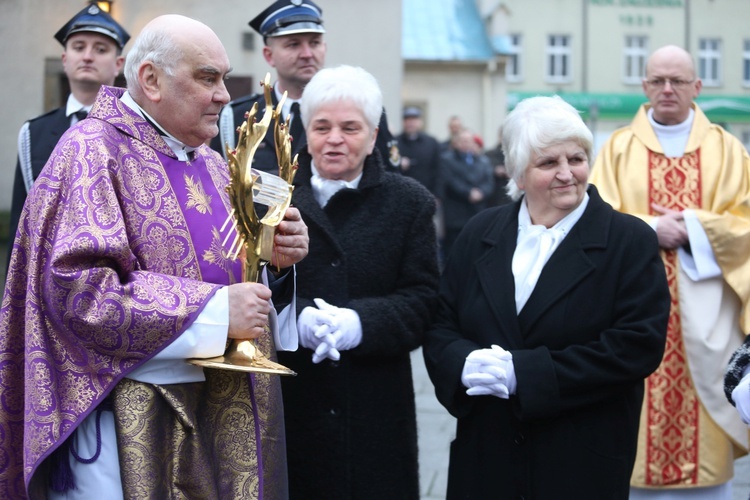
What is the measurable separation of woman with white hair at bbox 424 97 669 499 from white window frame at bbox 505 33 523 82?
38.0 m

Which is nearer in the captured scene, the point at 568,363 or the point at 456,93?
the point at 568,363

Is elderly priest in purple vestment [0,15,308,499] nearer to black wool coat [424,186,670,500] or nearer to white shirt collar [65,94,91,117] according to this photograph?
black wool coat [424,186,670,500]

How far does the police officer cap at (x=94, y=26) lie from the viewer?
4.91m

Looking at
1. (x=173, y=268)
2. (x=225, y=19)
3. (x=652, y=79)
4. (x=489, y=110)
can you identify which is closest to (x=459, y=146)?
(x=225, y=19)

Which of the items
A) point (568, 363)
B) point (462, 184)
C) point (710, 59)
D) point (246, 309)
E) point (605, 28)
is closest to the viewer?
point (246, 309)

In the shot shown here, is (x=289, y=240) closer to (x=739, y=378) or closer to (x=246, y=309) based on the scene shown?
(x=246, y=309)

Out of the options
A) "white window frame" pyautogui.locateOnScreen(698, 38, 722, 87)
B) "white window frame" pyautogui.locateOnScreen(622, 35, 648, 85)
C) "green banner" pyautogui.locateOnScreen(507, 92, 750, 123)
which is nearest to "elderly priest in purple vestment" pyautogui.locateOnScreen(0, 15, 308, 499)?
"green banner" pyautogui.locateOnScreen(507, 92, 750, 123)

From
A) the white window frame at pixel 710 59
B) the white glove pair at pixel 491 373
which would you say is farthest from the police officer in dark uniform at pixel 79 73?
the white window frame at pixel 710 59

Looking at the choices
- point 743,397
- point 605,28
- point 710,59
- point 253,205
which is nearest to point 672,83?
point 743,397

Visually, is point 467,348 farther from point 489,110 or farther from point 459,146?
point 489,110

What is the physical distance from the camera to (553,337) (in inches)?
133

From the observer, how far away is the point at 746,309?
4668mm

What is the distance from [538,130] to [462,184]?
31.6 ft

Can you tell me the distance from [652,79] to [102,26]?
251cm
